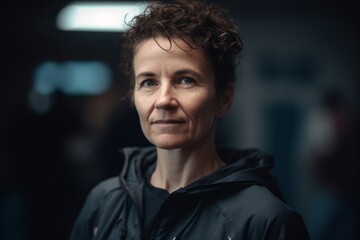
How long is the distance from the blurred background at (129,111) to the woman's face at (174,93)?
6.68 feet

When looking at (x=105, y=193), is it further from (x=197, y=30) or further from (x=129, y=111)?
(x=129, y=111)

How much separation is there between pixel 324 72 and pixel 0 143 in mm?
2987

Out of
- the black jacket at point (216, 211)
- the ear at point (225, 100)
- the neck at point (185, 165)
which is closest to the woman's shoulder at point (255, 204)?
the black jacket at point (216, 211)

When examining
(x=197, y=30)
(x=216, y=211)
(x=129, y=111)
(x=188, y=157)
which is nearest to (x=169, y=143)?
(x=188, y=157)

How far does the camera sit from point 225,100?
4.98 ft

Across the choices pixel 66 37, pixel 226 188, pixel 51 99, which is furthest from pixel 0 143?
pixel 226 188

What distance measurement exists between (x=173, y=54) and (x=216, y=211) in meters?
0.46

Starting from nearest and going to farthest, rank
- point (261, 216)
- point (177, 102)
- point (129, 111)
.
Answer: point (261, 216) < point (177, 102) < point (129, 111)

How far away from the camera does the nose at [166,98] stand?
52.8 inches

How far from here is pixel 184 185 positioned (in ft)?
4.80

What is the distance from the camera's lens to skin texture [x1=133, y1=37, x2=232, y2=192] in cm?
137

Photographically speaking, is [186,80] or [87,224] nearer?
[186,80]

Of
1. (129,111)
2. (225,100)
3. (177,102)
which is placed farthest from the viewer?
(129,111)

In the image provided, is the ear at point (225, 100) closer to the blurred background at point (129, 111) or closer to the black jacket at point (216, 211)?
the black jacket at point (216, 211)
